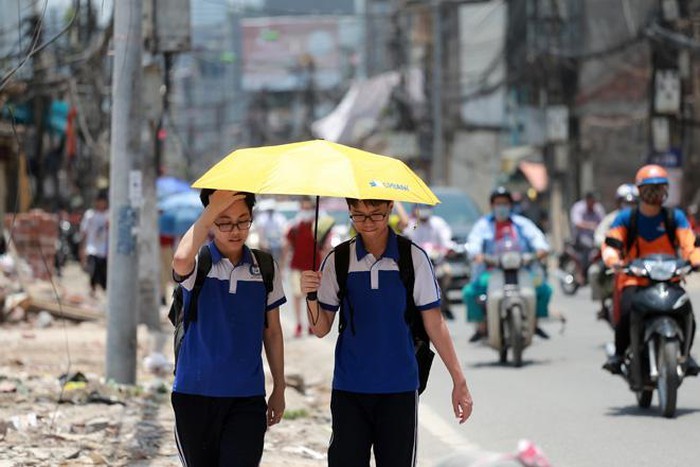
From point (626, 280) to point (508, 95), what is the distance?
145 feet

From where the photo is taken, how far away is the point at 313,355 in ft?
53.8

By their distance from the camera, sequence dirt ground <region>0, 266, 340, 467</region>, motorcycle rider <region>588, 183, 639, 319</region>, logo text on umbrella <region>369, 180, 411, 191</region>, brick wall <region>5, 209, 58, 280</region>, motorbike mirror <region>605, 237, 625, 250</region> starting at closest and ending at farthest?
logo text on umbrella <region>369, 180, 411, 191</region>
dirt ground <region>0, 266, 340, 467</region>
motorbike mirror <region>605, 237, 625, 250</region>
motorcycle rider <region>588, 183, 639, 319</region>
brick wall <region>5, 209, 58, 280</region>

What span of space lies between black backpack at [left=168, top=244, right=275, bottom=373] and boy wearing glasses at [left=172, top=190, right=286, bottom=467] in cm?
2

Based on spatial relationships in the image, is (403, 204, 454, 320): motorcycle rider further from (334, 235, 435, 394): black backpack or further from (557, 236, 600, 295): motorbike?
(334, 235, 435, 394): black backpack

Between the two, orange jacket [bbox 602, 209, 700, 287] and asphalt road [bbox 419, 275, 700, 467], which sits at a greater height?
orange jacket [bbox 602, 209, 700, 287]

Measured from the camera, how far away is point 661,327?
33.7 feet

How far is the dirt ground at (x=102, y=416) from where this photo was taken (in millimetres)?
8734

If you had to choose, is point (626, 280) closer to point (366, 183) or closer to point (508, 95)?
point (366, 183)

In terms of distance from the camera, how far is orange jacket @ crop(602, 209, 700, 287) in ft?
34.7

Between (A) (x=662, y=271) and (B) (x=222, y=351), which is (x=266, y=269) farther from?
(A) (x=662, y=271)

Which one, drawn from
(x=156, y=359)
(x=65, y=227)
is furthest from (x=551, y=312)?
(x=65, y=227)

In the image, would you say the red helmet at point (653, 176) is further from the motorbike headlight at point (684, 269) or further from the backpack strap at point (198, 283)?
the backpack strap at point (198, 283)

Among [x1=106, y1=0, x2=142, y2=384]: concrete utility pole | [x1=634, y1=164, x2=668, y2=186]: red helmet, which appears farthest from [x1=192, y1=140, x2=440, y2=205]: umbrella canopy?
[x1=106, y1=0, x2=142, y2=384]: concrete utility pole

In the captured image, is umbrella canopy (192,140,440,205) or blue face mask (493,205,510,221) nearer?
umbrella canopy (192,140,440,205)
